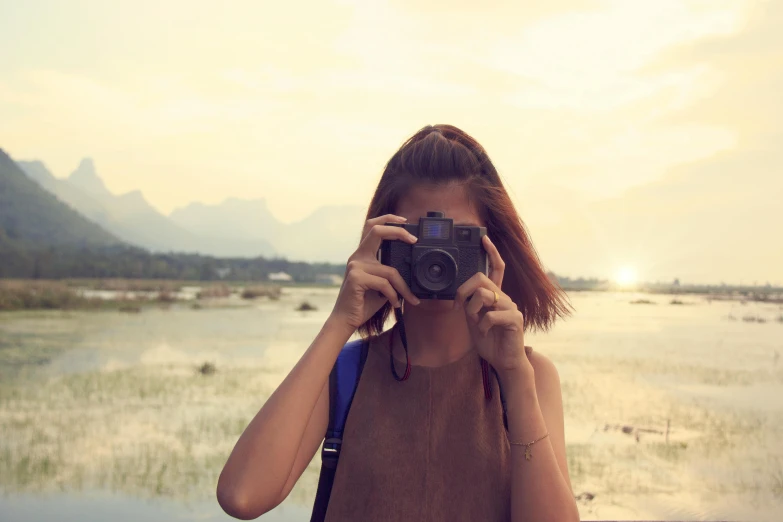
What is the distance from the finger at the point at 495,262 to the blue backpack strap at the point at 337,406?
37cm

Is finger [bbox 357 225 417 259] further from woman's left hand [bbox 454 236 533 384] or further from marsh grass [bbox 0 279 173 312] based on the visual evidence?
marsh grass [bbox 0 279 173 312]

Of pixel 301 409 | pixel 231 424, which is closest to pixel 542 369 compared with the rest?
pixel 301 409

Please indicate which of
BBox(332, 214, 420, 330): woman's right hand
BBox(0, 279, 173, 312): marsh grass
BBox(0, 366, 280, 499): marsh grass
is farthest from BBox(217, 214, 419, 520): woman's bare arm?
BBox(0, 279, 173, 312): marsh grass

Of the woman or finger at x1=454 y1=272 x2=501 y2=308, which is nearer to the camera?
the woman

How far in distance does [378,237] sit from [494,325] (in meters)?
0.36

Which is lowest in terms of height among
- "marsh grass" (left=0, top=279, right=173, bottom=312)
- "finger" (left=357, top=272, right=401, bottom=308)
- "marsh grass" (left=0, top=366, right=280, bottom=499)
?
"marsh grass" (left=0, top=366, right=280, bottom=499)

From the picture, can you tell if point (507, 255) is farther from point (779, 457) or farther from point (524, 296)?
point (779, 457)

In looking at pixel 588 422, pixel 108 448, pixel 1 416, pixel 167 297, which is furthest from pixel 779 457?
pixel 167 297

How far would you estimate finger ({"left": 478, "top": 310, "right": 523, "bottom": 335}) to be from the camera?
5.28 ft

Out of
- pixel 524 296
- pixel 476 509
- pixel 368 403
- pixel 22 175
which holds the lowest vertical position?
pixel 476 509

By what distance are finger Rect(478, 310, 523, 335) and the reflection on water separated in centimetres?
553

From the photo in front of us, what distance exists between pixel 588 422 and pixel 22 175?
94871 millimetres

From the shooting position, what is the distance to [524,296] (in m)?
1.84

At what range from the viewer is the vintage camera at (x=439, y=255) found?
171 centimetres
